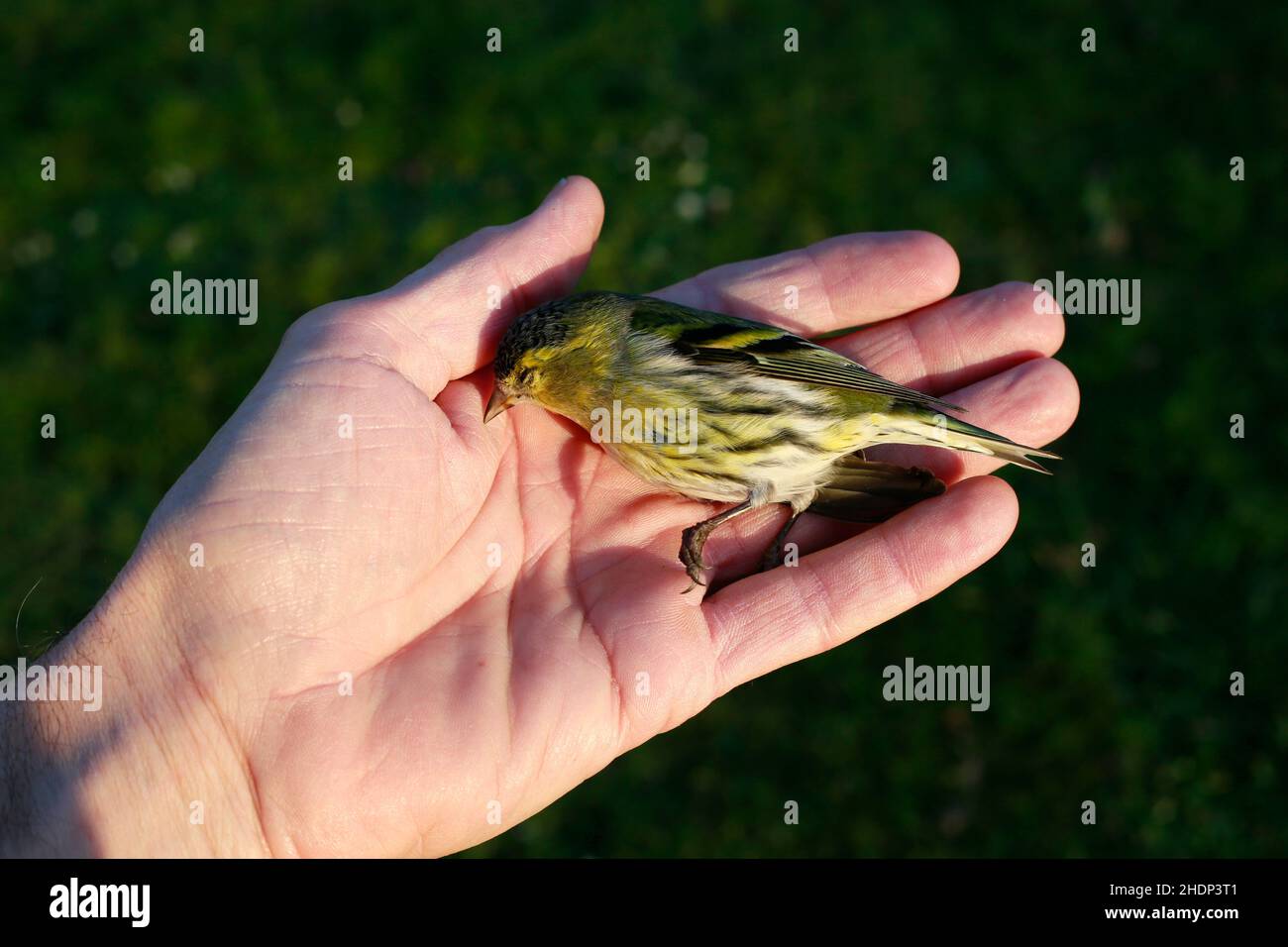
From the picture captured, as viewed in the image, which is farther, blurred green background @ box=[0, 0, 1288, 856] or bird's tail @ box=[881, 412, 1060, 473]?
blurred green background @ box=[0, 0, 1288, 856]

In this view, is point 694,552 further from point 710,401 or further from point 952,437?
point 952,437

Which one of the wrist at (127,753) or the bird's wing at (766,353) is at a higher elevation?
the bird's wing at (766,353)

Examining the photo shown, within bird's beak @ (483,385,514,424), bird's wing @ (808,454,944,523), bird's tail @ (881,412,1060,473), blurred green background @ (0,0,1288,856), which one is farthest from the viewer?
blurred green background @ (0,0,1288,856)

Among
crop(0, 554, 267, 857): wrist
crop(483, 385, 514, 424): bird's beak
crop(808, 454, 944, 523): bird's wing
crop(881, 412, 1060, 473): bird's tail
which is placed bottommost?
crop(0, 554, 267, 857): wrist

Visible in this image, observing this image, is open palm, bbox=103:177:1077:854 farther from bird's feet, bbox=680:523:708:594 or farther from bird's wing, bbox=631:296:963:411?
bird's wing, bbox=631:296:963:411

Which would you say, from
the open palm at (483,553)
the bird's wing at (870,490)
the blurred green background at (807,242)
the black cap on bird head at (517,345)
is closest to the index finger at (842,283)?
the open palm at (483,553)

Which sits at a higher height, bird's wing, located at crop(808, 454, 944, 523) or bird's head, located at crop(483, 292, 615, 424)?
bird's head, located at crop(483, 292, 615, 424)

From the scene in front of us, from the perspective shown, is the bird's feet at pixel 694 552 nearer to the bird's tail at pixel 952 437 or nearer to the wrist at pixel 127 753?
the bird's tail at pixel 952 437

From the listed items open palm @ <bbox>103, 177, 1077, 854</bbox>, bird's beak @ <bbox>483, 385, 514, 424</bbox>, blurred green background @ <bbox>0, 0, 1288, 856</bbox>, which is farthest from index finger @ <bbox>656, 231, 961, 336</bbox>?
blurred green background @ <bbox>0, 0, 1288, 856</bbox>
